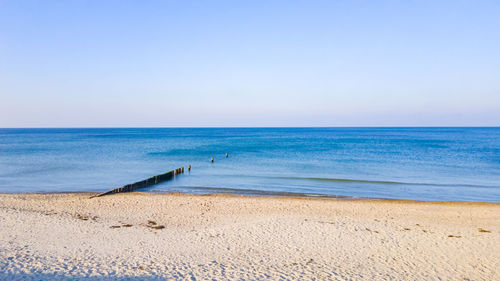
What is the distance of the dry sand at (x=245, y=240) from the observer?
991 cm

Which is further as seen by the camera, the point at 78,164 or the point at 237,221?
the point at 78,164

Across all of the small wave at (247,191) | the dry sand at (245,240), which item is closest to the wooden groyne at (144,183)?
the small wave at (247,191)

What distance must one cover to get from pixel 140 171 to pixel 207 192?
13.7m

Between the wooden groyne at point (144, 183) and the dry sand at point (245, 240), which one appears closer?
the dry sand at point (245, 240)

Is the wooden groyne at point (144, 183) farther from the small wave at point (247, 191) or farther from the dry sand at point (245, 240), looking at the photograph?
the dry sand at point (245, 240)

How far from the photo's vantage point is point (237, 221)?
15.8 meters

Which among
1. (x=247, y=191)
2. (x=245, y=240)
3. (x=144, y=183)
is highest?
(x=144, y=183)

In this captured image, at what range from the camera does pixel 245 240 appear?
13.0 meters

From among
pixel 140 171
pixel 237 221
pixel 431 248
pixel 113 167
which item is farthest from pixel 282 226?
pixel 113 167

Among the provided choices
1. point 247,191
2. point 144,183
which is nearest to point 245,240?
point 247,191

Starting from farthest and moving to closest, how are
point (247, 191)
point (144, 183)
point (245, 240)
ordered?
point (144, 183), point (247, 191), point (245, 240)

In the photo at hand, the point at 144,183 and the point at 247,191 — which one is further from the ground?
the point at 144,183

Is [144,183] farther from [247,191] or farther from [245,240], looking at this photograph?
[245,240]

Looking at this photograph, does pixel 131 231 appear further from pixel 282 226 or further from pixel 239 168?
pixel 239 168
